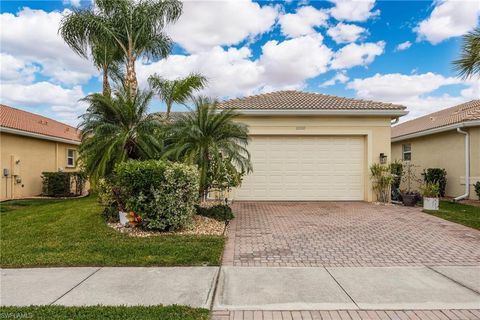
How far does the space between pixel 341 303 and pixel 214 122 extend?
5742 millimetres

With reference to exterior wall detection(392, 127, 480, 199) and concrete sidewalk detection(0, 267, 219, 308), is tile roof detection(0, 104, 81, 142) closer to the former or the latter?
concrete sidewalk detection(0, 267, 219, 308)

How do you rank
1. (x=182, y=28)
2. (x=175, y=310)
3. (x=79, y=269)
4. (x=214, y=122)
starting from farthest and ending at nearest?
1. (x=182, y=28)
2. (x=214, y=122)
3. (x=79, y=269)
4. (x=175, y=310)

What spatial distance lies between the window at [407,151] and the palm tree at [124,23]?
14.9 metres

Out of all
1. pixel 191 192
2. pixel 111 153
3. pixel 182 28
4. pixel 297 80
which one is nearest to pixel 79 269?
pixel 191 192

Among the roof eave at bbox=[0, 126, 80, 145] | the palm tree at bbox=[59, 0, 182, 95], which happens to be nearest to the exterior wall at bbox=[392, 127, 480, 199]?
the palm tree at bbox=[59, 0, 182, 95]

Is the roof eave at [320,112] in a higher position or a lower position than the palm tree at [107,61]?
lower

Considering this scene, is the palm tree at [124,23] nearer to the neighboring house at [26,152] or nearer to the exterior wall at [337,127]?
the neighboring house at [26,152]

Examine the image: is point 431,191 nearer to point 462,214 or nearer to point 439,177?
point 462,214

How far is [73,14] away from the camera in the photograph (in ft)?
39.0

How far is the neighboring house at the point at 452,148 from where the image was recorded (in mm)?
13273

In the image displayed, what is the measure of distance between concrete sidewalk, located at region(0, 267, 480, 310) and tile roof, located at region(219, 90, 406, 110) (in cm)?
790

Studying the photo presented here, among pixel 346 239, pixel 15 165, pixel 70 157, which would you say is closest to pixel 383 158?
pixel 346 239

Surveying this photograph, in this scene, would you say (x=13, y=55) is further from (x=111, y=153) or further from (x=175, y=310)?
(x=175, y=310)

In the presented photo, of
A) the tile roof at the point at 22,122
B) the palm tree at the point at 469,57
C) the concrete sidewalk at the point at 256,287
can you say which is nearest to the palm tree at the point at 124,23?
the tile roof at the point at 22,122
